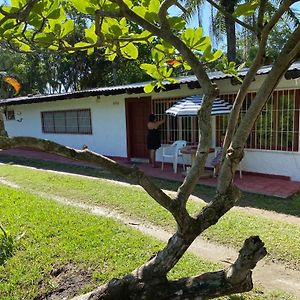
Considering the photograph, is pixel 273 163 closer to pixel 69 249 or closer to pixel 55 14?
pixel 69 249

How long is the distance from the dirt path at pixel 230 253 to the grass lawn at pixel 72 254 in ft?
0.76

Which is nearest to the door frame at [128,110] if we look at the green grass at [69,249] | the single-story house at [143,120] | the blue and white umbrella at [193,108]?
the single-story house at [143,120]

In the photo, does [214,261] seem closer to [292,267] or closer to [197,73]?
[292,267]

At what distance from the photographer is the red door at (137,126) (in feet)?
39.2

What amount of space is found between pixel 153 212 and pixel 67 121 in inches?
398

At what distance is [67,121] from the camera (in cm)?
1523

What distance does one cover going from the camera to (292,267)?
13.4 feet

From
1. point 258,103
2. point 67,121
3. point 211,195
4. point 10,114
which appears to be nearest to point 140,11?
point 258,103

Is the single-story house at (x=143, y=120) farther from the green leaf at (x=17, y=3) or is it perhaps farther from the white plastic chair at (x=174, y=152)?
the green leaf at (x=17, y=3)

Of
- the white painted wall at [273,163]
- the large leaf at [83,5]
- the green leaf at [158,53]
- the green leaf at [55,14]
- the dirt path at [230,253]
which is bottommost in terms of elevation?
the dirt path at [230,253]

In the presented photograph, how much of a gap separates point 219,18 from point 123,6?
626 inches

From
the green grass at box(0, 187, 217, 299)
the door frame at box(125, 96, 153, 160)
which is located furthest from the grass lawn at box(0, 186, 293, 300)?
the door frame at box(125, 96, 153, 160)

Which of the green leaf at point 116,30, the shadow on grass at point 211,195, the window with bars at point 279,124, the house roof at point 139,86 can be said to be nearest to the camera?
the green leaf at point 116,30

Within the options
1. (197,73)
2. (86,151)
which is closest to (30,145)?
(86,151)
